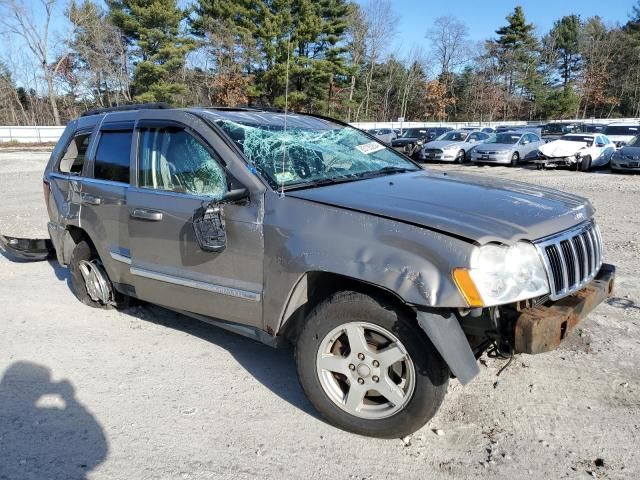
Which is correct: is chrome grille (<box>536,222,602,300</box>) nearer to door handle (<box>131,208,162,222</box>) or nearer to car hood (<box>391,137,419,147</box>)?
door handle (<box>131,208,162,222</box>)

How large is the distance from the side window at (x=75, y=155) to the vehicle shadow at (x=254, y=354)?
142cm

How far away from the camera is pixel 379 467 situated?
272 cm

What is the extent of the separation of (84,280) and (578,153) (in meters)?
19.2

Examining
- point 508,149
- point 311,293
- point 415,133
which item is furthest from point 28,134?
point 311,293

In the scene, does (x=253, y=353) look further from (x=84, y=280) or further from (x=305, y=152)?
(x=84, y=280)

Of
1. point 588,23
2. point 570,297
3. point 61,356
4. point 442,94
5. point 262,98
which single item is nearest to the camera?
point 570,297

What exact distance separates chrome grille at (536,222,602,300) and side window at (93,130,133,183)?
307 centimetres

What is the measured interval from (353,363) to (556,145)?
65.6 ft

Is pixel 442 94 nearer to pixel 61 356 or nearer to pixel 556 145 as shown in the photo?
pixel 556 145

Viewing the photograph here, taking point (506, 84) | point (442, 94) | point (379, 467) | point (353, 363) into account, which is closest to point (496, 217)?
point (353, 363)

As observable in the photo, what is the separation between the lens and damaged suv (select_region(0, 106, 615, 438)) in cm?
261

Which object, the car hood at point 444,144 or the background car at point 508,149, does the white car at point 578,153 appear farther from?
the car hood at point 444,144

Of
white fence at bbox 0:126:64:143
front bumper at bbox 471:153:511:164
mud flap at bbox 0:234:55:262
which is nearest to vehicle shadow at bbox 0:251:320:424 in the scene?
mud flap at bbox 0:234:55:262

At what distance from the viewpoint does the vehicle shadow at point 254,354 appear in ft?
11.5
